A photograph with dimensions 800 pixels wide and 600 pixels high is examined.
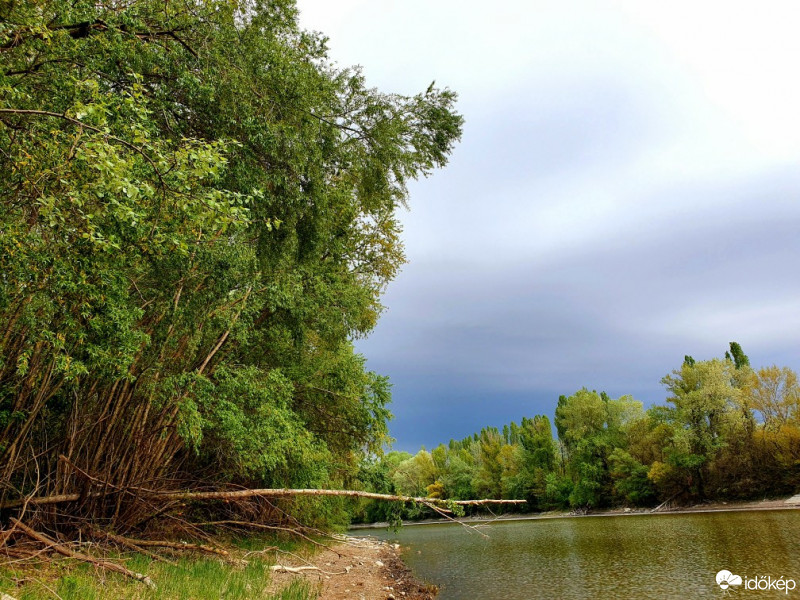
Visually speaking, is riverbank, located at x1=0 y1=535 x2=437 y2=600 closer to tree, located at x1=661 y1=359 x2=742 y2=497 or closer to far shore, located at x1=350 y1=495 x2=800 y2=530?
far shore, located at x1=350 y1=495 x2=800 y2=530

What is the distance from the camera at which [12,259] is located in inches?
240

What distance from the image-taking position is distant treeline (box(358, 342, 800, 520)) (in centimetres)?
4728

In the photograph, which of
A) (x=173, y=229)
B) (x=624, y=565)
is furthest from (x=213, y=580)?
(x=624, y=565)

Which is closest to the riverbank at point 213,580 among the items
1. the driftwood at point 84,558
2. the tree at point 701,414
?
the driftwood at point 84,558

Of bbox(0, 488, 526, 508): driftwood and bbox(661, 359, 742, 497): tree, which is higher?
bbox(661, 359, 742, 497): tree

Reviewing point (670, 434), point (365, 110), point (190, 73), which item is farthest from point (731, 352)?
point (190, 73)

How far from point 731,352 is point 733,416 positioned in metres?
17.3

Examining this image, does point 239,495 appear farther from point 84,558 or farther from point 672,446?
point 672,446

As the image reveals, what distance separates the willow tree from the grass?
101 inches

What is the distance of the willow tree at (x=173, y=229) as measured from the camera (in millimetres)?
6328

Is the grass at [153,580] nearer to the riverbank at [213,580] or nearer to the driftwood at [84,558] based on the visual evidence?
the riverbank at [213,580]

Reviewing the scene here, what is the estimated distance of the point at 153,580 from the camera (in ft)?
27.6

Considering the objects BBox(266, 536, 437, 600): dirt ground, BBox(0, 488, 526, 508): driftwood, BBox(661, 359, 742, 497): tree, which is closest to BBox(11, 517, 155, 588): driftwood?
BBox(0, 488, 526, 508): driftwood

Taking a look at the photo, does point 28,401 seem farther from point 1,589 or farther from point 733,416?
point 733,416
